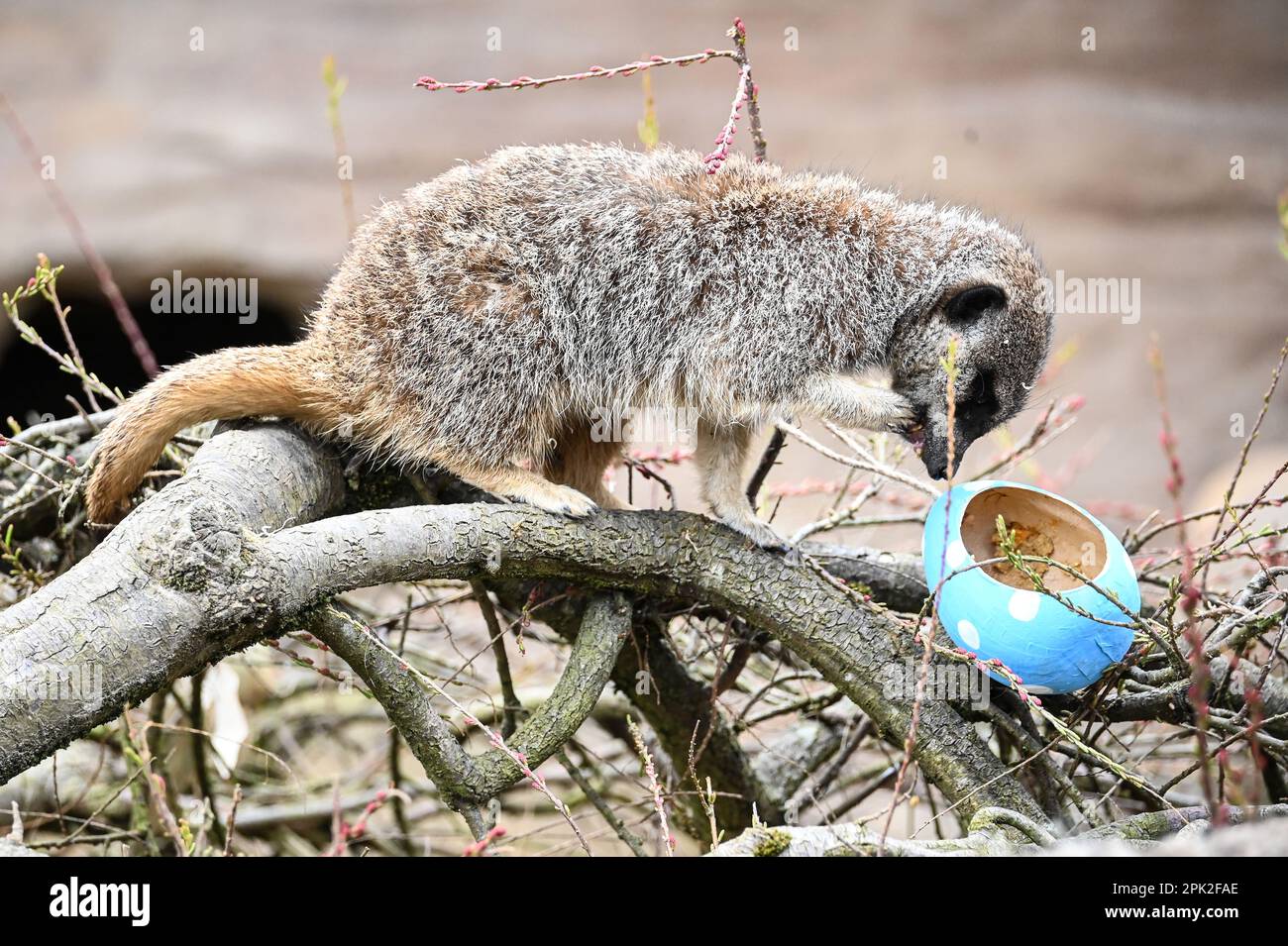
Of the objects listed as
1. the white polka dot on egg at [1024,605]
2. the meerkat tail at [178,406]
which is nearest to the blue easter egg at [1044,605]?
the white polka dot on egg at [1024,605]

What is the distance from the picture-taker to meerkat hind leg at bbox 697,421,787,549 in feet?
13.1

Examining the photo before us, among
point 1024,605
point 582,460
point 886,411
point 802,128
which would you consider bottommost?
point 1024,605

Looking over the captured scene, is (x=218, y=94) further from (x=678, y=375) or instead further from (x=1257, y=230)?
(x=1257, y=230)

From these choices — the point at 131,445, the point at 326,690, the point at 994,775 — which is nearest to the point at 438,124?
the point at 326,690

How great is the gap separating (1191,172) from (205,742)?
9.08 meters

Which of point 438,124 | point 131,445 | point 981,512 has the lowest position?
point 981,512

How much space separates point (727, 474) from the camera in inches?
164

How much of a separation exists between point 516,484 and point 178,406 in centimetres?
108

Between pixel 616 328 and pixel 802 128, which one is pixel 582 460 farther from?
pixel 802 128

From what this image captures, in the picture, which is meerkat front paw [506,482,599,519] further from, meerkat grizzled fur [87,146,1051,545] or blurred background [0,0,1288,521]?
blurred background [0,0,1288,521]

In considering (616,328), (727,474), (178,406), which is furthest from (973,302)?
(178,406)

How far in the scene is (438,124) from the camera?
9578 mm

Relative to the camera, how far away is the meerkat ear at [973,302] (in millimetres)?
4070

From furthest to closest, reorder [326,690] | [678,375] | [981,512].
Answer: [326,690], [678,375], [981,512]
